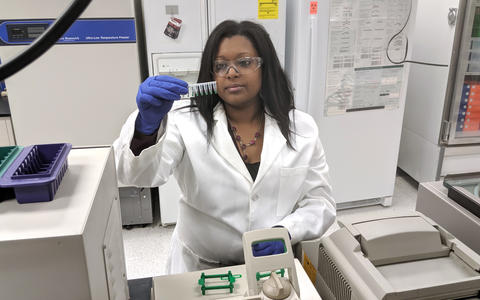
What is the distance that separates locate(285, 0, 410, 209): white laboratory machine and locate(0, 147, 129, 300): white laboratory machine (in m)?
2.14

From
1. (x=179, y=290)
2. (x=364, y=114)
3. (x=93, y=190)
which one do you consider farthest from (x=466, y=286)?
(x=364, y=114)

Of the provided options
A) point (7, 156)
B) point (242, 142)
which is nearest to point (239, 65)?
point (242, 142)

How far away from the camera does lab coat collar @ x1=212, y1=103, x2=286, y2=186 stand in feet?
4.42

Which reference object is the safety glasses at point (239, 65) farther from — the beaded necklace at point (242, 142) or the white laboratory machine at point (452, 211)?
the white laboratory machine at point (452, 211)

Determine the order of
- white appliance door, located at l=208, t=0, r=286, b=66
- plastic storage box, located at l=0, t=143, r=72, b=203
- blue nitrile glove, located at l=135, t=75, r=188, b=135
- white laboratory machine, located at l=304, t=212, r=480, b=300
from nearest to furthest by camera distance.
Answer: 1. plastic storage box, located at l=0, t=143, r=72, b=203
2. white laboratory machine, located at l=304, t=212, r=480, b=300
3. blue nitrile glove, located at l=135, t=75, r=188, b=135
4. white appliance door, located at l=208, t=0, r=286, b=66

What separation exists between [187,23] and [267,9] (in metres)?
0.50

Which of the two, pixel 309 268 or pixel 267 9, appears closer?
pixel 309 268

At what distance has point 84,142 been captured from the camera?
8.34 feet

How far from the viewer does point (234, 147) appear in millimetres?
1371

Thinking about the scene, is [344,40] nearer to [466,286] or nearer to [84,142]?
[84,142]

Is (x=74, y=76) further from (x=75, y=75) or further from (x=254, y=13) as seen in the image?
(x=254, y=13)

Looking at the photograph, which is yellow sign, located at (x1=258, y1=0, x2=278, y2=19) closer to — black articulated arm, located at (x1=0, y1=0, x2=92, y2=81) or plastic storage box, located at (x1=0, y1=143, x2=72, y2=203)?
plastic storage box, located at (x1=0, y1=143, x2=72, y2=203)

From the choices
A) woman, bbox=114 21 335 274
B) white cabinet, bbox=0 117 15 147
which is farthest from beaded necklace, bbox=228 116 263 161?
white cabinet, bbox=0 117 15 147

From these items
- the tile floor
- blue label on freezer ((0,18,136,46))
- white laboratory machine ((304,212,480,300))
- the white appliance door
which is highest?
the white appliance door
